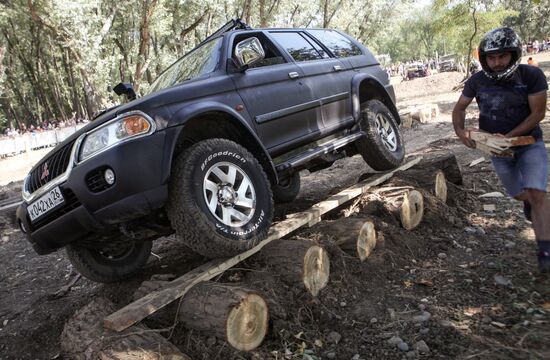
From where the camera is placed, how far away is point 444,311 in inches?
122

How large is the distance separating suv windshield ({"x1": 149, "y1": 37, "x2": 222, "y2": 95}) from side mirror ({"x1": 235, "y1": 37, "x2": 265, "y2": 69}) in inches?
8.2

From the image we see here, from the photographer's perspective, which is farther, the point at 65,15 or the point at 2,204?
the point at 65,15

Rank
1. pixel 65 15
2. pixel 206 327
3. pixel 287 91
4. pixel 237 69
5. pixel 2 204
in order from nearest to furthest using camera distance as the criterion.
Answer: pixel 206 327 < pixel 237 69 < pixel 287 91 < pixel 2 204 < pixel 65 15

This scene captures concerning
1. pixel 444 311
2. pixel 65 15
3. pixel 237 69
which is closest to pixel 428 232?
pixel 444 311

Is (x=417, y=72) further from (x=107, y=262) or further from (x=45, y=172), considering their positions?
(x=45, y=172)

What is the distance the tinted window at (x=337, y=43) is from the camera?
5.21 metres

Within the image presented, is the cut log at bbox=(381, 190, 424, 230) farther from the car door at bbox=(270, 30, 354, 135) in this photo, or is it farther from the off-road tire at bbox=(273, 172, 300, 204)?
the off-road tire at bbox=(273, 172, 300, 204)

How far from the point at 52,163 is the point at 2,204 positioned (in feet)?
18.9

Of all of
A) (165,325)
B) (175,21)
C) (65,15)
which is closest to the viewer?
(165,325)

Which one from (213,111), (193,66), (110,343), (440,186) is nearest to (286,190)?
(440,186)

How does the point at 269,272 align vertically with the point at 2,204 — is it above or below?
below

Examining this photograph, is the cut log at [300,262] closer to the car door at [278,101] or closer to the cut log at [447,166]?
the car door at [278,101]

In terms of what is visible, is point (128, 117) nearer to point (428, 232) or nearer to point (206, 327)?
point (206, 327)

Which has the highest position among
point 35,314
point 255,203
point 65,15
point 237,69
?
point 65,15
